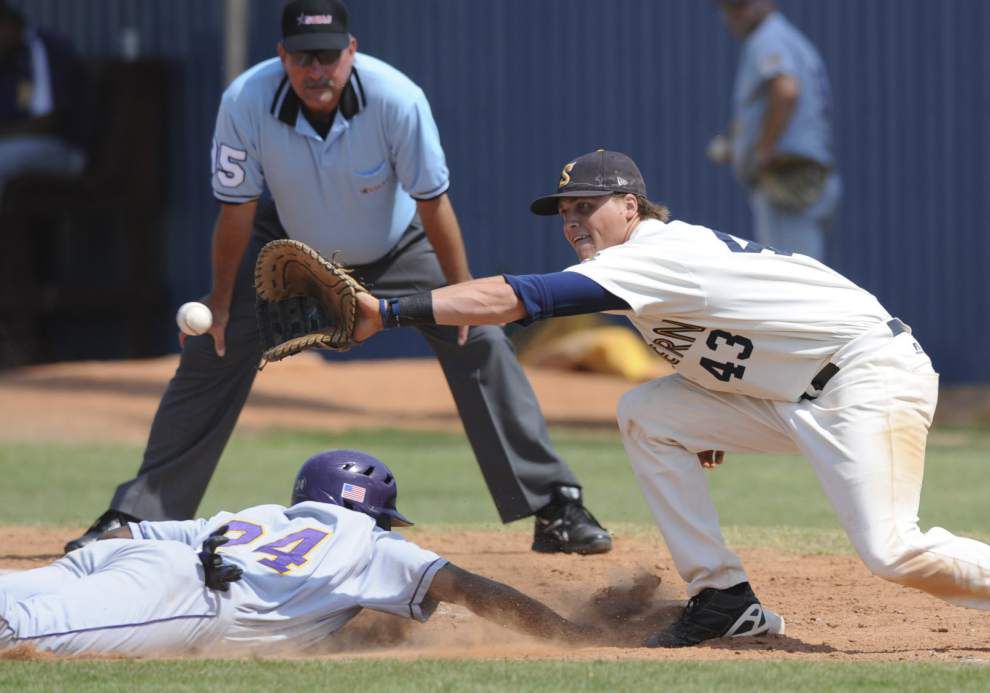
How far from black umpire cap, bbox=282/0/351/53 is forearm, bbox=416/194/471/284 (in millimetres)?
744

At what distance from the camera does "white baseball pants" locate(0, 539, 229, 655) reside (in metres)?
4.77

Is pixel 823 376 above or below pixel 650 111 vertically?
above

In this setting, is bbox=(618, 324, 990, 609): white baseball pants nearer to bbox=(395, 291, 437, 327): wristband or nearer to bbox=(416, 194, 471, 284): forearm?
bbox=(395, 291, 437, 327): wristband

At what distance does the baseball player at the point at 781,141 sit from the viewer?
11352 millimetres

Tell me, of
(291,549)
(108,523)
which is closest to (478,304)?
(291,549)

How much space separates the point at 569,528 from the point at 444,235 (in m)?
1.41

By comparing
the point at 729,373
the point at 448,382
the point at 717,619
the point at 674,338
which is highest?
the point at 674,338

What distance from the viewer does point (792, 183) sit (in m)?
11.5

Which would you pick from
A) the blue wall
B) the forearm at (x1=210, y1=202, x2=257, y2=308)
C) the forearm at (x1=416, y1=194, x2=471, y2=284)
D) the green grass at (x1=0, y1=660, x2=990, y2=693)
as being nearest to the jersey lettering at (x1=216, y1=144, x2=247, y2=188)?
the forearm at (x1=210, y1=202, x2=257, y2=308)

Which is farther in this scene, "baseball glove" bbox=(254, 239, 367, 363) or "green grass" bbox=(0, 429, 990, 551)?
"green grass" bbox=(0, 429, 990, 551)

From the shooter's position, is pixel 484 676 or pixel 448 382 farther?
pixel 448 382

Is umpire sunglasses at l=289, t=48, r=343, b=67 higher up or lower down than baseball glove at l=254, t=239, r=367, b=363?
higher up

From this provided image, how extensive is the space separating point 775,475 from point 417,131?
4.78 meters

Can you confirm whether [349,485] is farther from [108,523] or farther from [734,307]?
[108,523]
